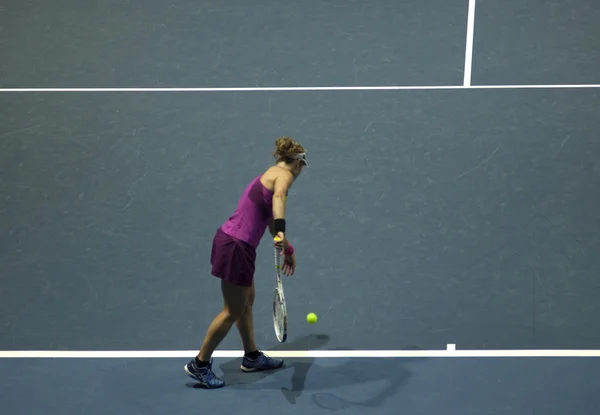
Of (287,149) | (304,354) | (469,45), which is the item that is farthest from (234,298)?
(469,45)

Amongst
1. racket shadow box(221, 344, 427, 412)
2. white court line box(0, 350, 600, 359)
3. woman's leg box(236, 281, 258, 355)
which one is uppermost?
woman's leg box(236, 281, 258, 355)

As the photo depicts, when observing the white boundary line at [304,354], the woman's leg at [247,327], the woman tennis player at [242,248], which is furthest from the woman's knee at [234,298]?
the white boundary line at [304,354]

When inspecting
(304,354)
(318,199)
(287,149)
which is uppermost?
(287,149)

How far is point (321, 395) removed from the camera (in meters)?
7.95

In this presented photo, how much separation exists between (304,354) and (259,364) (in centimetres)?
44

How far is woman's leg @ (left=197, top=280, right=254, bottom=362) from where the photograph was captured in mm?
7895

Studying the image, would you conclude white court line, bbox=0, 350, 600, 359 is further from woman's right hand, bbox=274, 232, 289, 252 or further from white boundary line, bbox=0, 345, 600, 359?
woman's right hand, bbox=274, 232, 289, 252

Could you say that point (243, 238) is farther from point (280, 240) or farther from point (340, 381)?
point (340, 381)

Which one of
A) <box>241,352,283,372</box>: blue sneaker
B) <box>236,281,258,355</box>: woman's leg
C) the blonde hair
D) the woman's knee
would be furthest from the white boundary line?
the blonde hair

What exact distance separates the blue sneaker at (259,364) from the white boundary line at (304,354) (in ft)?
0.74

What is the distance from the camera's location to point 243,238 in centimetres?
788

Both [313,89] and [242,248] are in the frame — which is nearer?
[242,248]

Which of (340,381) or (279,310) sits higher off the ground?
(279,310)

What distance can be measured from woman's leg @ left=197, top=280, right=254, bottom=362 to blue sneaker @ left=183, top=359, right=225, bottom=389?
0.50 ft
